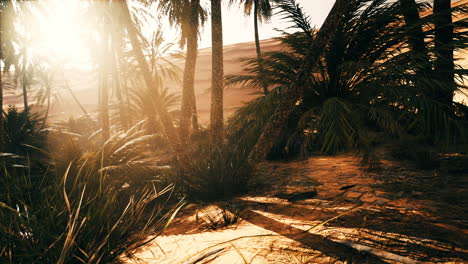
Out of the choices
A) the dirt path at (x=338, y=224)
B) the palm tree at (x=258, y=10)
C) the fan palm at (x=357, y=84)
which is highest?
the palm tree at (x=258, y=10)

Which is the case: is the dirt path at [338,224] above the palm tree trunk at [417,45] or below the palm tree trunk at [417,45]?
below

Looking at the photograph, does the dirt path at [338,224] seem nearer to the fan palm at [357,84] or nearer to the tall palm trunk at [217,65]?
the fan palm at [357,84]

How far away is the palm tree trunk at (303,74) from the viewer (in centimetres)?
331

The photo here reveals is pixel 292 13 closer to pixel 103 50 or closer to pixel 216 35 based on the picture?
pixel 216 35

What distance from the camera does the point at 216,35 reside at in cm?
600

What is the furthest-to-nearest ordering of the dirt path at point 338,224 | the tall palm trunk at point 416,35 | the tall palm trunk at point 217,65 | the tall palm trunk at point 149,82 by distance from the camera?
the tall palm trunk at point 217,65, the tall palm trunk at point 149,82, the tall palm trunk at point 416,35, the dirt path at point 338,224

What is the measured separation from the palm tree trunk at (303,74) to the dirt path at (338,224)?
92 centimetres

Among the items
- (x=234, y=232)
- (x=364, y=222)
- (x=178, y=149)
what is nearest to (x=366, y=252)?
(x=364, y=222)

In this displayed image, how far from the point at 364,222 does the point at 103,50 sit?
38.5 ft

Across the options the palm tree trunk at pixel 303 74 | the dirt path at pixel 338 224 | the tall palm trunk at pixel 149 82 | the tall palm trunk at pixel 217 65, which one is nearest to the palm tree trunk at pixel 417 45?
the palm tree trunk at pixel 303 74

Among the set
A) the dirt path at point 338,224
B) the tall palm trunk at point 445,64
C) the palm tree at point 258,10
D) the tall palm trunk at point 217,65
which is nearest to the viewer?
the dirt path at point 338,224

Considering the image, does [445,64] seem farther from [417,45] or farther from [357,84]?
[357,84]

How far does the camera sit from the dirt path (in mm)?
1939

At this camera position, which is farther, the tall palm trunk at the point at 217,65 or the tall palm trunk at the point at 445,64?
the tall palm trunk at the point at 217,65
